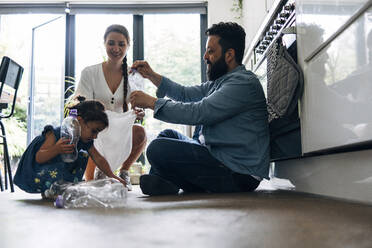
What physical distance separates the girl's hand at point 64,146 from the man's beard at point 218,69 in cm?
75

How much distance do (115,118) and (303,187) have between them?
1.16 metres

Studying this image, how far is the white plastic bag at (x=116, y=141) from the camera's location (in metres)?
2.36

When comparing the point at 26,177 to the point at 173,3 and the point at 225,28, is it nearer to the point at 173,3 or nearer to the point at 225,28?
the point at 225,28

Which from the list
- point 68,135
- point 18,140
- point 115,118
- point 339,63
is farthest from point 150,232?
point 18,140

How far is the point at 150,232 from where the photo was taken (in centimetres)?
78

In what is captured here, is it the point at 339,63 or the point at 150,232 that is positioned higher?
Answer: the point at 339,63

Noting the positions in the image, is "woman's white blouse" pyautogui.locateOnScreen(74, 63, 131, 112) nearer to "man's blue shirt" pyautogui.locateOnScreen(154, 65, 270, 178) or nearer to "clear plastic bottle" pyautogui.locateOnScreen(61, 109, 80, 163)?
"clear plastic bottle" pyautogui.locateOnScreen(61, 109, 80, 163)

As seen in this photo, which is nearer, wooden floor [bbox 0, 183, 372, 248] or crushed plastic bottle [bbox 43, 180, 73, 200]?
wooden floor [bbox 0, 183, 372, 248]

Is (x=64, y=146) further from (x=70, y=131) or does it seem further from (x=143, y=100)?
(x=143, y=100)

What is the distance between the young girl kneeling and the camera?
1730 millimetres

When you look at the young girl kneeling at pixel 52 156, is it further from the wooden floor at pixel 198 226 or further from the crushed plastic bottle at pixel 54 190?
the wooden floor at pixel 198 226

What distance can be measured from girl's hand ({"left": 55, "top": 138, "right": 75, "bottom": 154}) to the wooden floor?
1.67 feet

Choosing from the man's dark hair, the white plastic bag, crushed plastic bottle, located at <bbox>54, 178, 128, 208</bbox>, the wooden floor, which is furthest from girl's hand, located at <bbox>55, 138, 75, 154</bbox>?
the man's dark hair

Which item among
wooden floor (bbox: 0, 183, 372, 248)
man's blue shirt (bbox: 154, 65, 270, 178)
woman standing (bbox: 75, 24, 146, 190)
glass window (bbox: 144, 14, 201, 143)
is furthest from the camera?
glass window (bbox: 144, 14, 201, 143)
